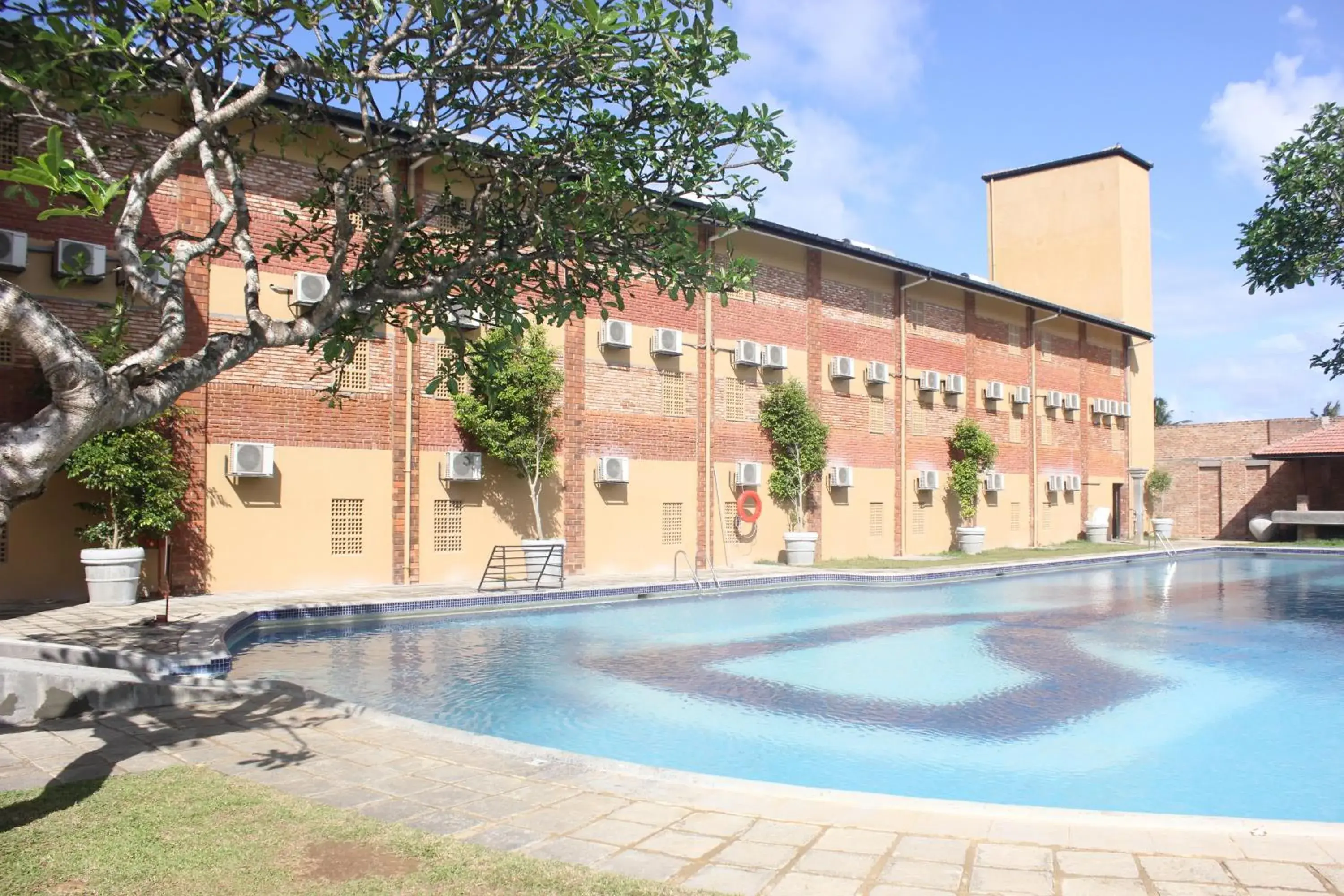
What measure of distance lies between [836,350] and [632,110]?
14685mm

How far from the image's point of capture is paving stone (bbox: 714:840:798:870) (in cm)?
351

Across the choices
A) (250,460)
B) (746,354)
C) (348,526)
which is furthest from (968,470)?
(250,460)

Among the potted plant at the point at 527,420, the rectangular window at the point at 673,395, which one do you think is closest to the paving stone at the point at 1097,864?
the potted plant at the point at 527,420

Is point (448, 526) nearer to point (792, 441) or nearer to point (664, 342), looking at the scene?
point (664, 342)

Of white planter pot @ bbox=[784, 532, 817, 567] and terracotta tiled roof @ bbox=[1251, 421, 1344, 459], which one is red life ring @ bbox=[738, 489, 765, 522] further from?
terracotta tiled roof @ bbox=[1251, 421, 1344, 459]

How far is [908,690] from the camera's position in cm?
830

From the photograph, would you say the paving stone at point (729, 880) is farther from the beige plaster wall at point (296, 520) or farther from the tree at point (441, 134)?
the beige plaster wall at point (296, 520)

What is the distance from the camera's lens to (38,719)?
18.2 ft

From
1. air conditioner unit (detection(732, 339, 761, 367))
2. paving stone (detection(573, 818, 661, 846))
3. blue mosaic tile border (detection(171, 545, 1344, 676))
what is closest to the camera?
paving stone (detection(573, 818, 661, 846))

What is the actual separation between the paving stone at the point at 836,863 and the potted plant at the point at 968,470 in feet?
67.0

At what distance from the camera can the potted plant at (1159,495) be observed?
2953 cm

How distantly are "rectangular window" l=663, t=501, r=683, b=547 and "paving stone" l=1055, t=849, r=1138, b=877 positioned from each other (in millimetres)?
13966

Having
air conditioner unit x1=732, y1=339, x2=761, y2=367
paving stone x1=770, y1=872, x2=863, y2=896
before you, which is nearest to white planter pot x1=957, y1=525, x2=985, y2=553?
air conditioner unit x1=732, y1=339, x2=761, y2=367

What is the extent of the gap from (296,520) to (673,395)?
23.4ft
